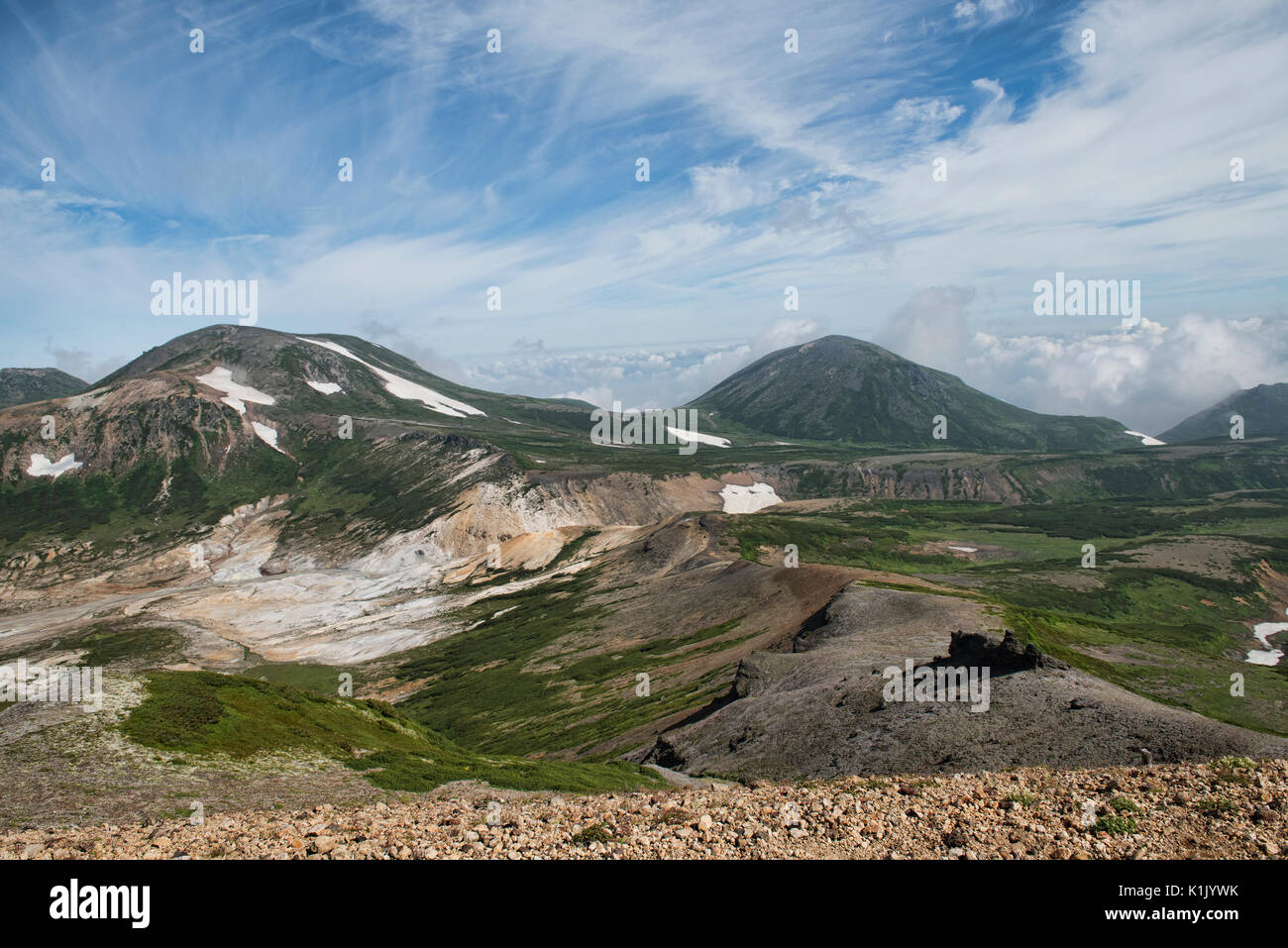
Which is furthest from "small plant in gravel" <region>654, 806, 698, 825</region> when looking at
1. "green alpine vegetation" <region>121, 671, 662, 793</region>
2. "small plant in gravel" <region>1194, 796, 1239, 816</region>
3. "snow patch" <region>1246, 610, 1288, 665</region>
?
"snow patch" <region>1246, 610, 1288, 665</region>

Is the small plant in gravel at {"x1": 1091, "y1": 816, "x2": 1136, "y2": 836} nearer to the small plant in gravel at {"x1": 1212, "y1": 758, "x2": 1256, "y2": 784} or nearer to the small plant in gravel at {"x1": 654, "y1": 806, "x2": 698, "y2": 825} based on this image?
the small plant in gravel at {"x1": 1212, "y1": 758, "x2": 1256, "y2": 784}

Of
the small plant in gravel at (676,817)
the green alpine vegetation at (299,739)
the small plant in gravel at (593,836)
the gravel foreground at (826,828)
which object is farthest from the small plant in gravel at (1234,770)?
the green alpine vegetation at (299,739)

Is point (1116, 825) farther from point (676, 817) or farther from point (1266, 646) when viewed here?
point (1266, 646)

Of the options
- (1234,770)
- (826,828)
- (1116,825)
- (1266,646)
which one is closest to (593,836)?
(826,828)

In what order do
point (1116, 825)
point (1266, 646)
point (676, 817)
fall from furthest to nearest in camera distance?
point (1266, 646), point (676, 817), point (1116, 825)

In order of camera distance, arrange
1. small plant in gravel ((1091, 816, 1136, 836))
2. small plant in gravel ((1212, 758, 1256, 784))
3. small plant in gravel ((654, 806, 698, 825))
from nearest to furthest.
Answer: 1. small plant in gravel ((1091, 816, 1136, 836))
2. small plant in gravel ((1212, 758, 1256, 784))
3. small plant in gravel ((654, 806, 698, 825))
